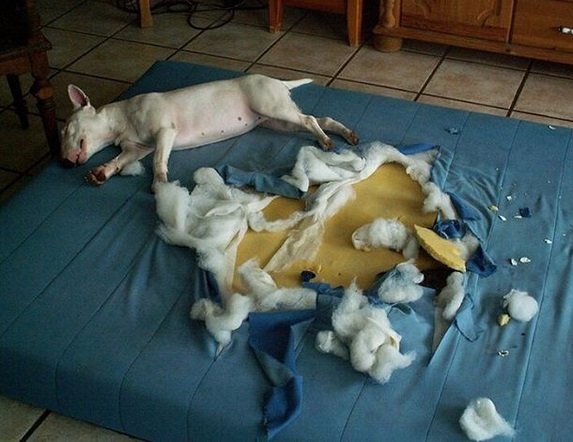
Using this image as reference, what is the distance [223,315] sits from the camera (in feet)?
4.95

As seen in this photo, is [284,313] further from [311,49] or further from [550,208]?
[311,49]

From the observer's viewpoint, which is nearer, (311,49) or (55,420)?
(55,420)

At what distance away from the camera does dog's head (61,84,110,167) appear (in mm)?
1958

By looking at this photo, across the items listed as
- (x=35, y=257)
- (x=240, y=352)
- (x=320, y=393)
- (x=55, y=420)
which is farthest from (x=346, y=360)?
(x=35, y=257)

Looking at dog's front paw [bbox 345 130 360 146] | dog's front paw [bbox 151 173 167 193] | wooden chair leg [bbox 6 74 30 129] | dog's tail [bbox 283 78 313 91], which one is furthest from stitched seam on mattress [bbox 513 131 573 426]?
wooden chair leg [bbox 6 74 30 129]

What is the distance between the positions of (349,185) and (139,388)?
72cm

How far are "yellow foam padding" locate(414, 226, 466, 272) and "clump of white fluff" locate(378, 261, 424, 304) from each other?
0.06 m

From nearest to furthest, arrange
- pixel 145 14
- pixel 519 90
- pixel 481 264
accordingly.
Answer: pixel 481 264 < pixel 519 90 < pixel 145 14

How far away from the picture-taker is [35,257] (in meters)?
1.70

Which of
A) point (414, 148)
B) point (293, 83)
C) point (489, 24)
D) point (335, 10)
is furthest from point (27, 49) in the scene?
point (489, 24)

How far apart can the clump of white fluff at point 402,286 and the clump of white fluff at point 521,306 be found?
0.17m

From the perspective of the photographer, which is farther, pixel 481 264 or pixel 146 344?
pixel 481 264

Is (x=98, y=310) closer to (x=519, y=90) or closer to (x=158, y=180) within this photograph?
(x=158, y=180)

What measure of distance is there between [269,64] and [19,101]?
870mm
